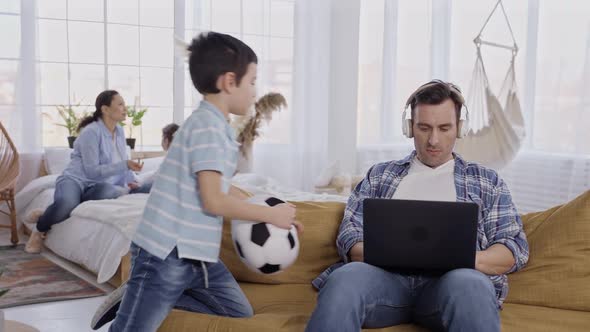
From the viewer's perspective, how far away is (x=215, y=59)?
1.82 meters

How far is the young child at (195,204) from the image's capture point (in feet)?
5.74

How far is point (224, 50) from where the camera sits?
1824mm

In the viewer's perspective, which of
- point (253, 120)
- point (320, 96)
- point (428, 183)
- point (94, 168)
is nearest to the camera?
point (428, 183)

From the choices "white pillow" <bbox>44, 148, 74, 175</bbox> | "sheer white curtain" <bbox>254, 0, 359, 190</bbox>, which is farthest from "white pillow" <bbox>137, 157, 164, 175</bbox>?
"sheer white curtain" <bbox>254, 0, 359, 190</bbox>

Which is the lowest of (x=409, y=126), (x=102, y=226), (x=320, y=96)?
(x=102, y=226)

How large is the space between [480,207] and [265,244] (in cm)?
64

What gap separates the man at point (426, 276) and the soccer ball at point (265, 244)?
0.41 feet

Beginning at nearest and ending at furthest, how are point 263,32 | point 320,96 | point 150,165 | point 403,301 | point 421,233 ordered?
point 421,233 < point 403,301 < point 150,165 < point 263,32 < point 320,96

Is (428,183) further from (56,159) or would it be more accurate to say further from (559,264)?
(56,159)

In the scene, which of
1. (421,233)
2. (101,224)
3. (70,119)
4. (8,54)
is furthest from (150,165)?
(421,233)

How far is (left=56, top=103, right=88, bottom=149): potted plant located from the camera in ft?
17.3

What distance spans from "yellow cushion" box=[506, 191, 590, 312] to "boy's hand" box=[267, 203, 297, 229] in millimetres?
688

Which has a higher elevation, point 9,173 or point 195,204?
point 195,204

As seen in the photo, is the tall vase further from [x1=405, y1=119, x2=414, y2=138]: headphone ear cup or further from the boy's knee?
[x1=405, y1=119, x2=414, y2=138]: headphone ear cup
